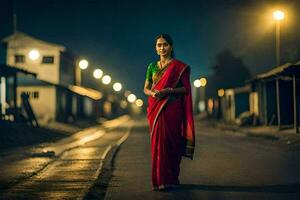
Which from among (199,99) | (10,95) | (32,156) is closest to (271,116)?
(10,95)

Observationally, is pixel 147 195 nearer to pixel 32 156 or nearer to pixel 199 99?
pixel 32 156

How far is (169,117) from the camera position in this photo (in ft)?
24.7

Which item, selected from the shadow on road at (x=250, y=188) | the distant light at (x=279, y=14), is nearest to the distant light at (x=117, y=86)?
the distant light at (x=279, y=14)

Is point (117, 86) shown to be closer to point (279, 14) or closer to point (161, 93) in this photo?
point (279, 14)

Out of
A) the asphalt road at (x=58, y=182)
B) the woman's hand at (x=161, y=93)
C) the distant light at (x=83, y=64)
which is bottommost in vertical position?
the asphalt road at (x=58, y=182)

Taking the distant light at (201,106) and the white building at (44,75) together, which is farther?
the distant light at (201,106)

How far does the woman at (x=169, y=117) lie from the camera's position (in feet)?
24.7

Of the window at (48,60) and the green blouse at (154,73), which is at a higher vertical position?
the window at (48,60)

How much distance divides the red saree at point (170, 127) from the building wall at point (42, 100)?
3656 centimetres

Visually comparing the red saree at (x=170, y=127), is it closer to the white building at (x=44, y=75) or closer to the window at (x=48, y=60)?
the white building at (x=44, y=75)

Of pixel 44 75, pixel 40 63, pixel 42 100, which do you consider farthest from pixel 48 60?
pixel 42 100

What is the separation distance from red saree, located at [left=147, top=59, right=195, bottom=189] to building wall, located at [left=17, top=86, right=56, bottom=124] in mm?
36557

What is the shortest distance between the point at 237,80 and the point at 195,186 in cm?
6534

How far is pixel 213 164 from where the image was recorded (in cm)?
1130
